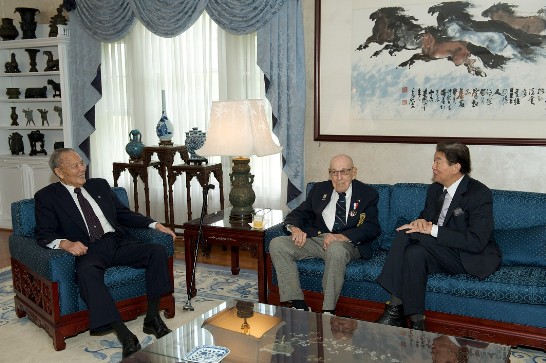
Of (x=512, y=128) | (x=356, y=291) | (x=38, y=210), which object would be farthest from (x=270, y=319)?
(x=512, y=128)

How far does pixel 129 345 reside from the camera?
10.3ft

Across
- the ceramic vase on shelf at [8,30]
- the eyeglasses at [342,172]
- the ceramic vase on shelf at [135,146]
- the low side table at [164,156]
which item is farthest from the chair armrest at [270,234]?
the ceramic vase on shelf at [8,30]

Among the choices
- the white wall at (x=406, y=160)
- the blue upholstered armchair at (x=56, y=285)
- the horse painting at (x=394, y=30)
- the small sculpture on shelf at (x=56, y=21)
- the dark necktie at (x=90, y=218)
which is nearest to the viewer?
the blue upholstered armchair at (x=56, y=285)

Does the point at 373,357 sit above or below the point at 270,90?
below

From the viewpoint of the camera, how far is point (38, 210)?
3.48m

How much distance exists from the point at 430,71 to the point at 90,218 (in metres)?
2.77

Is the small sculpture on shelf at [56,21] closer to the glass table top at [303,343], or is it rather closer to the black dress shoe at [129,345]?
the black dress shoe at [129,345]

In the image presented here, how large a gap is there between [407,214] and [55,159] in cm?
234

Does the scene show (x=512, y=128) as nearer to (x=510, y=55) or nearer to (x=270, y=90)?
(x=510, y=55)

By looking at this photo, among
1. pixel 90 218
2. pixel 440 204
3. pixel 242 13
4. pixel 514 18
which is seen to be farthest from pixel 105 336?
pixel 514 18

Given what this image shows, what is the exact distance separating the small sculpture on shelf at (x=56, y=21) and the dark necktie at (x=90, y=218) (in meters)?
3.21

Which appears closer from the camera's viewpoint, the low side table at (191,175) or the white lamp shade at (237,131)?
the white lamp shade at (237,131)

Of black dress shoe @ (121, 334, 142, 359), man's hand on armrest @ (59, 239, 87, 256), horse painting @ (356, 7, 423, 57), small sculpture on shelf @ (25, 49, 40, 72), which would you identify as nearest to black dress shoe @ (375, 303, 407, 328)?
black dress shoe @ (121, 334, 142, 359)

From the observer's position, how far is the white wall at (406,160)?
13.8ft
